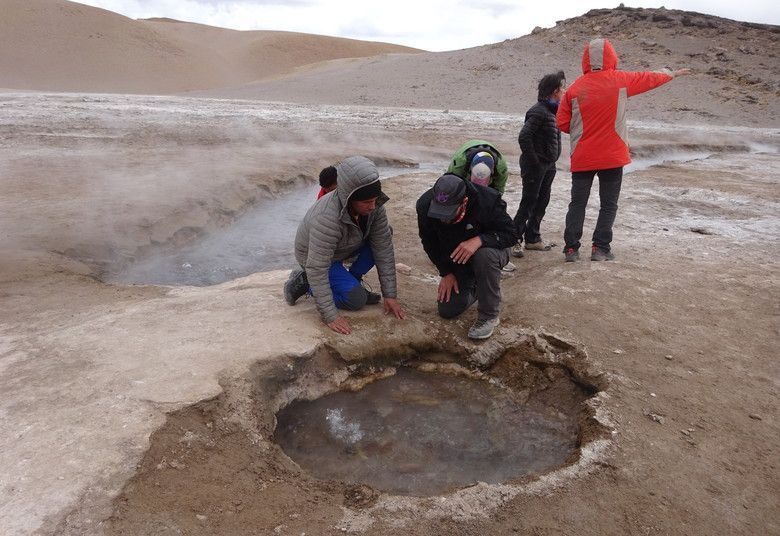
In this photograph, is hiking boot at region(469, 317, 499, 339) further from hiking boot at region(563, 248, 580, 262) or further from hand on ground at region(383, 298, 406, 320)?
hiking boot at region(563, 248, 580, 262)

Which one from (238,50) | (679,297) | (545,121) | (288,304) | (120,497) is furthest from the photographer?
(238,50)

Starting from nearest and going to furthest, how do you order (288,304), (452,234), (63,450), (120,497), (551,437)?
(120,497)
(63,450)
(551,437)
(452,234)
(288,304)

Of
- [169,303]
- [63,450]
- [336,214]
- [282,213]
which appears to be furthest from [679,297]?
[282,213]

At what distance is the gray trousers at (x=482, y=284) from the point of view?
356cm

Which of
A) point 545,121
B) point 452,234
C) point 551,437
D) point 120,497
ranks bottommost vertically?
point 551,437

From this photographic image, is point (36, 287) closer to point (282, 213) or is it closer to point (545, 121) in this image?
point (282, 213)

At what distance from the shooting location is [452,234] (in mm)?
3557

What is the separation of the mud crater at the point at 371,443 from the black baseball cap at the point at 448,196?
37.0 inches

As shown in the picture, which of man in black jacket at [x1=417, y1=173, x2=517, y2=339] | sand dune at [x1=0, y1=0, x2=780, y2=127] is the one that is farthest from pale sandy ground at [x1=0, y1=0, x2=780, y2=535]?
sand dune at [x1=0, y1=0, x2=780, y2=127]

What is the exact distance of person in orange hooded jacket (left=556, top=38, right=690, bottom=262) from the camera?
4348mm

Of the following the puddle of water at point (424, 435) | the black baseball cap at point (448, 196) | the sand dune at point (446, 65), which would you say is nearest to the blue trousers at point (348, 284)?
the puddle of water at point (424, 435)

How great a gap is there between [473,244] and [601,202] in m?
1.80

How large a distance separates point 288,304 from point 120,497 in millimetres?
1765

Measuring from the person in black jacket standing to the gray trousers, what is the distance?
99 centimetres
